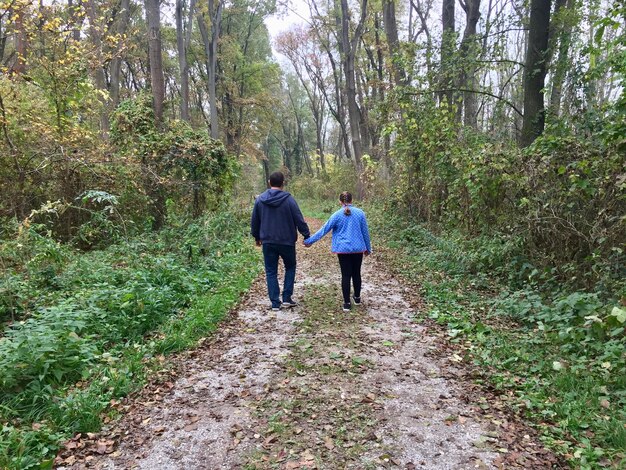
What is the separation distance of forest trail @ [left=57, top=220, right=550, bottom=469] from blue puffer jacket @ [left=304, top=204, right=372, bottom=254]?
1164mm

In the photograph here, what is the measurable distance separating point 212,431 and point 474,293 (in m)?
4.93

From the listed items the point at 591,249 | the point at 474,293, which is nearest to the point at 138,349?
the point at 474,293

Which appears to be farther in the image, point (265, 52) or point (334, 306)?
point (265, 52)

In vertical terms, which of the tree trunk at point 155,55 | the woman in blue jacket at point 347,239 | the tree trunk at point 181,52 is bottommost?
the woman in blue jacket at point 347,239

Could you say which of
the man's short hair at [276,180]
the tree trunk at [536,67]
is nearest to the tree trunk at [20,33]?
the man's short hair at [276,180]

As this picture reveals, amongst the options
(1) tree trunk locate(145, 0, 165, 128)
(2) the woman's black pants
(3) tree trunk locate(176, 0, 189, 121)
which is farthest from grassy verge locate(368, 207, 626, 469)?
(3) tree trunk locate(176, 0, 189, 121)

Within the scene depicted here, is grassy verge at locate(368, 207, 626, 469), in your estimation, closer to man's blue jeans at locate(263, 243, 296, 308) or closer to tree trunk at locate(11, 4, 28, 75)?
man's blue jeans at locate(263, 243, 296, 308)

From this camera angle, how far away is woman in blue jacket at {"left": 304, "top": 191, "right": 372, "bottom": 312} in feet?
20.8

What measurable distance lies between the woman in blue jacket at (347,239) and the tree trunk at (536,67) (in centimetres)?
489

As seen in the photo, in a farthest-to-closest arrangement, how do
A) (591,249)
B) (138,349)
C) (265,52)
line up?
1. (265,52)
2. (591,249)
3. (138,349)

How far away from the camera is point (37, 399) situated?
3.73 meters

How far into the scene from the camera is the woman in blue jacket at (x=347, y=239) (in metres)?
6.33

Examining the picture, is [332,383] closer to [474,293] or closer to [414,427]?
[414,427]

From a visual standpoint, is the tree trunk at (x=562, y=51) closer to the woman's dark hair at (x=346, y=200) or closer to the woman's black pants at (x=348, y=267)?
the woman's dark hair at (x=346, y=200)
